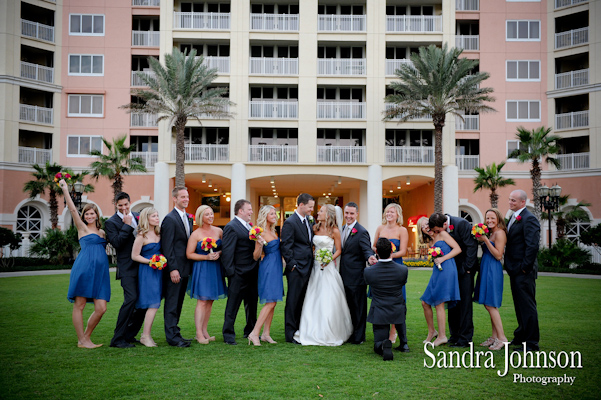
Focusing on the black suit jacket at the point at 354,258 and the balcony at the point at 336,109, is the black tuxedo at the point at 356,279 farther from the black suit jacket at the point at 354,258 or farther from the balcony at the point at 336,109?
the balcony at the point at 336,109

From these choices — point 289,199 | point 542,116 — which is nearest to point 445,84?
point 542,116

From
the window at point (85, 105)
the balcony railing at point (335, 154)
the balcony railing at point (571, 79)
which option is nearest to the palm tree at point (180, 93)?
the balcony railing at point (335, 154)

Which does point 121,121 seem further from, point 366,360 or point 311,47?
point 366,360

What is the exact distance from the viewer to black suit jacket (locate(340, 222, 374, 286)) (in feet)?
27.6

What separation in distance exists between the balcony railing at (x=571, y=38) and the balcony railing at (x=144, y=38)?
30.1 meters

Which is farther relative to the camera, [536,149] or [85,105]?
[85,105]

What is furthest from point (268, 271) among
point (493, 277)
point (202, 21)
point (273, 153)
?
point (202, 21)

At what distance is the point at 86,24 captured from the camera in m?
37.1

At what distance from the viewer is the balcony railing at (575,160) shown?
35.2 meters

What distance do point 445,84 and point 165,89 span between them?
53.5ft

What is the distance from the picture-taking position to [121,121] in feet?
122

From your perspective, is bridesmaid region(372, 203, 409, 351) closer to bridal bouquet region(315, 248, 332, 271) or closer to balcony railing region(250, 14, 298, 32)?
bridal bouquet region(315, 248, 332, 271)

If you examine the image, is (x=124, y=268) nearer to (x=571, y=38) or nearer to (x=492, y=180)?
(x=492, y=180)

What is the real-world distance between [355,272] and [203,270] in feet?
8.39
